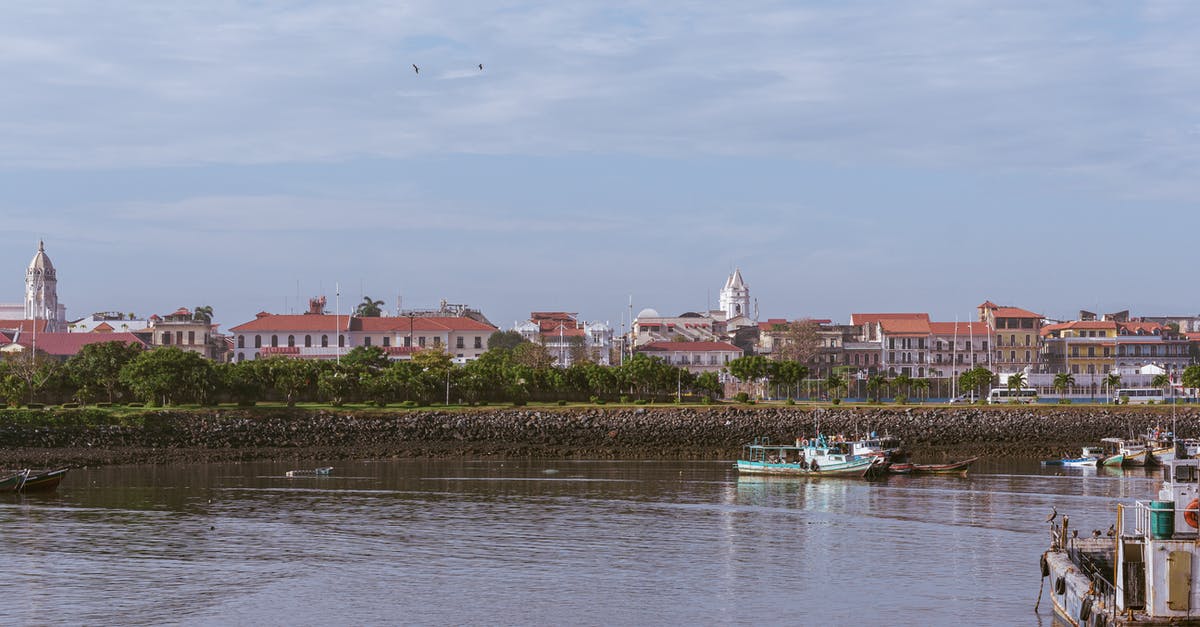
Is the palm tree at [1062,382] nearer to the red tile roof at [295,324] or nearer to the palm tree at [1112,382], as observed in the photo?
the palm tree at [1112,382]

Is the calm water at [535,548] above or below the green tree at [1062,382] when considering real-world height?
below

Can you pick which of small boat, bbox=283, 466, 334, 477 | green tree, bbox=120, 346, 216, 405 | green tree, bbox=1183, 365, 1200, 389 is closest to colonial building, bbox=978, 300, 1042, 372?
green tree, bbox=1183, 365, 1200, 389

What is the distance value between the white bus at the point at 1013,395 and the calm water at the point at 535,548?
198 feet

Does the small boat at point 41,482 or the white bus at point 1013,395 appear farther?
the white bus at point 1013,395

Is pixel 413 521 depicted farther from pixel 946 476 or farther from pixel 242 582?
pixel 946 476

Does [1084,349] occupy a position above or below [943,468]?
above

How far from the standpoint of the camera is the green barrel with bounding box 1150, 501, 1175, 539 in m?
30.1

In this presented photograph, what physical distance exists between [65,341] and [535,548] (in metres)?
147

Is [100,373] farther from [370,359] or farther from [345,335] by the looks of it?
[345,335]

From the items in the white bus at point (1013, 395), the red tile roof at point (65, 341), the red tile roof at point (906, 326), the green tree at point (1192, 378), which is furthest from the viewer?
the red tile roof at point (906, 326)

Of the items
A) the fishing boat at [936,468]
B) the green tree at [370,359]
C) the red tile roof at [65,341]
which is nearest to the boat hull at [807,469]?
the fishing boat at [936,468]

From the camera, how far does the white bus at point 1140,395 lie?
477 feet

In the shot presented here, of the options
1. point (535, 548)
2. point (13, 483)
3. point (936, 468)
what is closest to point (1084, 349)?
point (936, 468)

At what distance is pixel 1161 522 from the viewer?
30.2m
